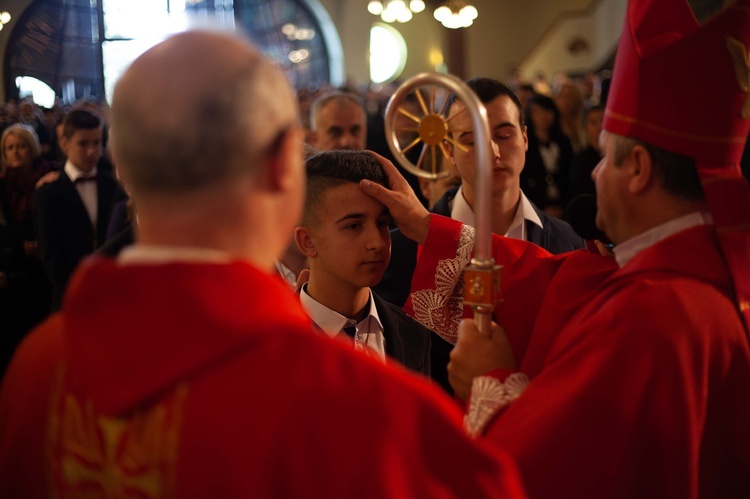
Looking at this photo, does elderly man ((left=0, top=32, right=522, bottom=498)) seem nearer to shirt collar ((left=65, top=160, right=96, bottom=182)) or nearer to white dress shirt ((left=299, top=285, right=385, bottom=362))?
white dress shirt ((left=299, top=285, right=385, bottom=362))

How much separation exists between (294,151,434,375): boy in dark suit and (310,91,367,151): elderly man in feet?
6.80

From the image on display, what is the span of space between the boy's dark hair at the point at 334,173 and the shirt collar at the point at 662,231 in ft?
2.79

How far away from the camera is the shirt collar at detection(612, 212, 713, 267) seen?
1677mm

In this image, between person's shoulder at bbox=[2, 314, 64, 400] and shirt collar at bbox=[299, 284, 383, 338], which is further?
shirt collar at bbox=[299, 284, 383, 338]

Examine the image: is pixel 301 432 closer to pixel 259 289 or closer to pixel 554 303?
pixel 259 289

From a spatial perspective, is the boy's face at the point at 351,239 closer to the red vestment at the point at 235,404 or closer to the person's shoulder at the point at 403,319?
the person's shoulder at the point at 403,319

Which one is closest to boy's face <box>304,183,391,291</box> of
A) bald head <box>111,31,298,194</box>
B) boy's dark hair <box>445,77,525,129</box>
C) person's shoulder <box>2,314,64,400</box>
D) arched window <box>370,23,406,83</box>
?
boy's dark hair <box>445,77,525,129</box>

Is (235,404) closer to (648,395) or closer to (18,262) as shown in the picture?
(648,395)

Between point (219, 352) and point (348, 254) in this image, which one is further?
point (348, 254)

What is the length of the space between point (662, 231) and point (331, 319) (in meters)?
0.96

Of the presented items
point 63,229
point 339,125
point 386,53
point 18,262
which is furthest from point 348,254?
point 386,53

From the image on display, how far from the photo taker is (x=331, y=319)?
7.52ft

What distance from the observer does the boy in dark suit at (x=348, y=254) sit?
2.29 m

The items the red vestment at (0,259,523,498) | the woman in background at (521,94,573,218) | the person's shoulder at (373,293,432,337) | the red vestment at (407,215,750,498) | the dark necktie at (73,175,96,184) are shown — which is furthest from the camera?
the woman in background at (521,94,573,218)
